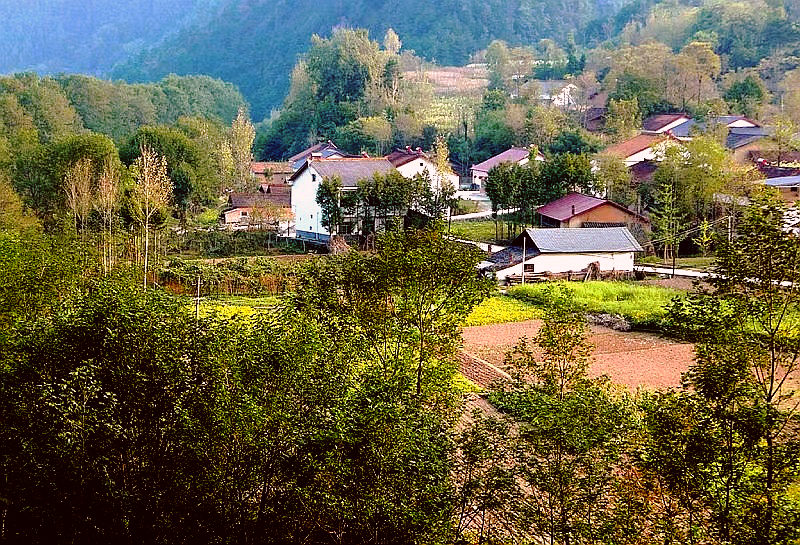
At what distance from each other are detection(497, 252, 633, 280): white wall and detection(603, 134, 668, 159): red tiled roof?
13.3m

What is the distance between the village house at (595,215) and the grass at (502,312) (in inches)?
295

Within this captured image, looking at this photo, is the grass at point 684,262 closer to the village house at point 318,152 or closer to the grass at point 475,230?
the grass at point 475,230

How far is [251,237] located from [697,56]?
105 ft

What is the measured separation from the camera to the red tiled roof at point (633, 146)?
3850cm

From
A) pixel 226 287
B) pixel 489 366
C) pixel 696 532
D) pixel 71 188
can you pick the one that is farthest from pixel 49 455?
pixel 71 188

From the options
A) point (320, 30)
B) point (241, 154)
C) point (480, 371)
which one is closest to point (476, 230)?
point (241, 154)

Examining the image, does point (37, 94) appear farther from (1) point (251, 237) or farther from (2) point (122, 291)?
(2) point (122, 291)

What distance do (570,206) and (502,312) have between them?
10.1 metres

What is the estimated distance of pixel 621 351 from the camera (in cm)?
1747

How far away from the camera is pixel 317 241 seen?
3133 cm

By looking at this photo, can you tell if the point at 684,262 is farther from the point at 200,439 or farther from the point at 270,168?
the point at 270,168

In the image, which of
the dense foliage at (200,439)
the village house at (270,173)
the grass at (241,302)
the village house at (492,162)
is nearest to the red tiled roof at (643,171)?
the village house at (492,162)

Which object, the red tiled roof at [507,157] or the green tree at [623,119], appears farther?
the green tree at [623,119]

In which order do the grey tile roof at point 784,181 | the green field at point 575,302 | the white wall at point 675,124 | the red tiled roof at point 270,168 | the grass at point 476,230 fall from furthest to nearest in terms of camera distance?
the red tiled roof at point 270,168 < the white wall at point 675,124 < the grass at point 476,230 < the grey tile roof at point 784,181 < the green field at point 575,302
